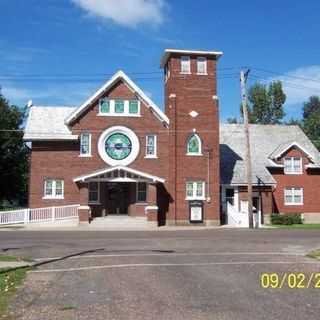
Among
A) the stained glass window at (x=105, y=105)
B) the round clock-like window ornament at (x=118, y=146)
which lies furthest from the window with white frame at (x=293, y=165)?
the stained glass window at (x=105, y=105)

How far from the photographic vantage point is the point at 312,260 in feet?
59.2

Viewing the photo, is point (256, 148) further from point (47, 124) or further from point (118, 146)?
point (47, 124)

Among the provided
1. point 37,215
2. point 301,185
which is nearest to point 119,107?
point 37,215

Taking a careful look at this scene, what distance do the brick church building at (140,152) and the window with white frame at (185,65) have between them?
8cm

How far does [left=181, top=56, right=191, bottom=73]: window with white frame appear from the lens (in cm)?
4666

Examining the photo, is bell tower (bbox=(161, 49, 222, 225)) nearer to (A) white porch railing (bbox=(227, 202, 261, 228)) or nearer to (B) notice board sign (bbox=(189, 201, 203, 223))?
(B) notice board sign (bbox=(189, 201, 203, 223))

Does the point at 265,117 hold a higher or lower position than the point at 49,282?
higher

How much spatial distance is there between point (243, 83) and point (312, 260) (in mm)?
26139

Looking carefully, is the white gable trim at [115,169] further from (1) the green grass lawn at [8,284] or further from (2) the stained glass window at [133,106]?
(1) the green grass lawn at [8,284]

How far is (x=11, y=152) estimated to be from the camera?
224ft

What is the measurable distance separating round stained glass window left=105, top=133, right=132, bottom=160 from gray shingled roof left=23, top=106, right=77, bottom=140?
2.64 m

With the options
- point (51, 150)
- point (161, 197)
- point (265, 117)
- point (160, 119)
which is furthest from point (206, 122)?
point (265, 117)

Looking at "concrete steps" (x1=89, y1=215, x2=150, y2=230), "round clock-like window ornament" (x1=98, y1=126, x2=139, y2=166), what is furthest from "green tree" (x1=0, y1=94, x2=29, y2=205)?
"concrete steps" (x1=89, y1=215, x2=150, y2=230)

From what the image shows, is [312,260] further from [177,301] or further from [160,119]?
[160,119]
